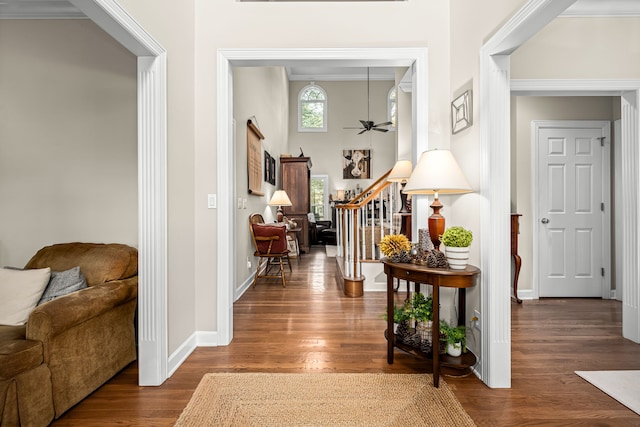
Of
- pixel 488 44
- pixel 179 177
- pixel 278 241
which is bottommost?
pixel 278 241

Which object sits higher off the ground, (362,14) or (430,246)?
(362,14)

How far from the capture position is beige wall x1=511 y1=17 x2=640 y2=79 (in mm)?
2873

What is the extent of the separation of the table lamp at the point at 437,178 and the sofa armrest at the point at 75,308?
2097mm

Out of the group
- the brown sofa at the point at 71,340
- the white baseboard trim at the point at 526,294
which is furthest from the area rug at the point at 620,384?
the brown sofa at the point at 71,340

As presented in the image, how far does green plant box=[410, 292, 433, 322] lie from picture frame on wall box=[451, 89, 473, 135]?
4.32 feet

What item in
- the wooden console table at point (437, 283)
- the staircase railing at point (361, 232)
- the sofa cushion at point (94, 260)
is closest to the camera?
the wooden console table at point (437, 283)

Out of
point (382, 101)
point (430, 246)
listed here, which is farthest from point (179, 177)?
Result: point (382, 101)

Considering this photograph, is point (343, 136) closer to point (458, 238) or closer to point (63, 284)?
point (458, 238)

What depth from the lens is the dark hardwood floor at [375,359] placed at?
1.71m

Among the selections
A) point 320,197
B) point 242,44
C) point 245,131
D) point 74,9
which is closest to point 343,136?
point 320,197

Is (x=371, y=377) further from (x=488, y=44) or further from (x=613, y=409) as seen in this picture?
(x=488, y=44)

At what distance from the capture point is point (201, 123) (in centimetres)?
263

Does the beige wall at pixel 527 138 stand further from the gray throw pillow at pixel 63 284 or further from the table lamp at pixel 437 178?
the gray throw pillow at pixel 63 284

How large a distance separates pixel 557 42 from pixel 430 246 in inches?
94.4
